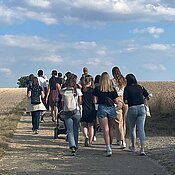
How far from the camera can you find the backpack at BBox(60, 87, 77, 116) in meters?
13.0

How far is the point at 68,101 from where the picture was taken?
1299cm

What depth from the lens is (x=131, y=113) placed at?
1273cm

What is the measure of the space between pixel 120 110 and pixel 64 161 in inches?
108

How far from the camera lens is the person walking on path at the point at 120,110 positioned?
13398 millimetres

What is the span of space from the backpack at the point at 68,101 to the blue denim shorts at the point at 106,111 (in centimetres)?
64

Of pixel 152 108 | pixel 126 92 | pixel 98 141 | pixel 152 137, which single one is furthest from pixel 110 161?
pixel 152 108

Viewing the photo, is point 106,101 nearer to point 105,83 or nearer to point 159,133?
point 105,83

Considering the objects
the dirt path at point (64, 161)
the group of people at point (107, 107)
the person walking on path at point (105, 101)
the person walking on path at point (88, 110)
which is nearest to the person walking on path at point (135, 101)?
the group of people at point (107, 107)

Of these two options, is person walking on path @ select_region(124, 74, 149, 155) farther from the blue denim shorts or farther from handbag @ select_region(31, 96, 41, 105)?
handbag @ select_region(31, 96, 41, 105)

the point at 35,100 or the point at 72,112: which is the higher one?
the point at 35,100

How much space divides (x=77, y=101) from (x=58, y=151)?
1284 millimetres

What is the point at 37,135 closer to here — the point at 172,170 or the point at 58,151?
the point at 58,151

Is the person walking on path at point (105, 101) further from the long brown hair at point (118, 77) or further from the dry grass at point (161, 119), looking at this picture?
the dry grass at point (161, 119)

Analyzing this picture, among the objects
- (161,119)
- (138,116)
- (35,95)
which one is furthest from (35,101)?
(161,119)
